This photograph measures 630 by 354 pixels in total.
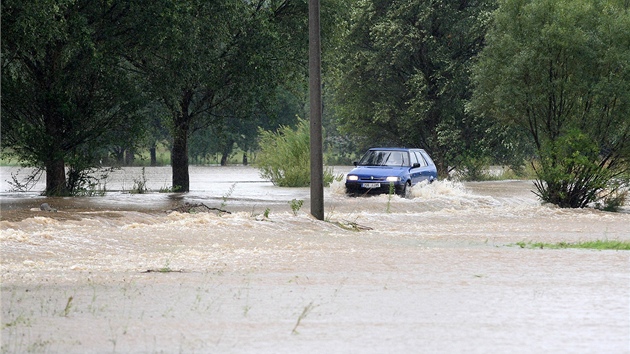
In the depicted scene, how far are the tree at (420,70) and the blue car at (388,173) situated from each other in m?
17.7

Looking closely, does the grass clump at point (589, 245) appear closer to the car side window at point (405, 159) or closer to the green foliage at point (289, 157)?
the car side window at point (405, 159)

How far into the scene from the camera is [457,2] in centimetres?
5544

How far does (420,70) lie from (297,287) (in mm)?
43531

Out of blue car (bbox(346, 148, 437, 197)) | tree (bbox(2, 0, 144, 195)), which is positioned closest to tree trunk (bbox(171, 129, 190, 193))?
tree (bbox(2, 0, 144, 195))

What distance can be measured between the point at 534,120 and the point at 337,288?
A: 1996 cm

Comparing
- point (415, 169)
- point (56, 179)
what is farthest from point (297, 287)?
point (415, 169)

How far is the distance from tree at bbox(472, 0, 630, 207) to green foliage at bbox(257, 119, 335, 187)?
1545cm

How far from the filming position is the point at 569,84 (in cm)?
3086

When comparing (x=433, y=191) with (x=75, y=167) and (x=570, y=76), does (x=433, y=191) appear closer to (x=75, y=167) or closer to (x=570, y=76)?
(x=570, y=76)

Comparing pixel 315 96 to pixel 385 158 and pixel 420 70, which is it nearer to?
pixel 385 158

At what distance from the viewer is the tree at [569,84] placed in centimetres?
3067

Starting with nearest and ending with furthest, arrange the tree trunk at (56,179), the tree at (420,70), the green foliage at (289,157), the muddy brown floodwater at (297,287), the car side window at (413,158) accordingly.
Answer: the muddy brown floodwater at (297,287), the tree trunk at (56,179), the car side window at (413,158), the green foliage at (289,157), the tree at (420,70)

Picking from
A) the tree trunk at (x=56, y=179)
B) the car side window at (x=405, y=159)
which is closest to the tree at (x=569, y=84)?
the car side window at (x=405, y=159)

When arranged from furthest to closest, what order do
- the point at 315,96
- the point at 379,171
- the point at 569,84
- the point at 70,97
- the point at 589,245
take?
the point at 379,171 < the point at 70,97 < the point at 569,84 < the point at 315,96 < the point at 589,245
